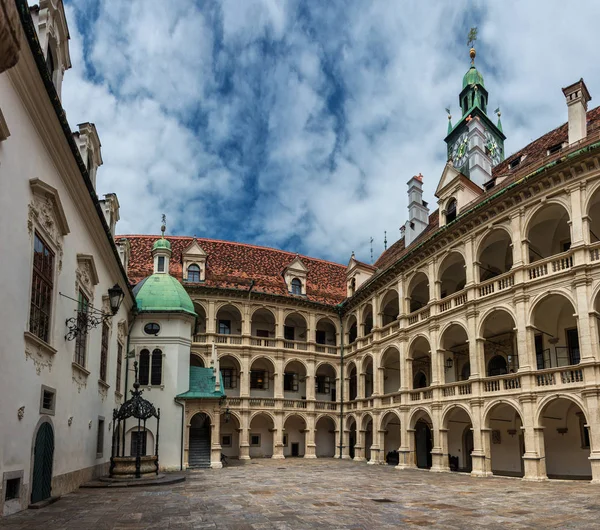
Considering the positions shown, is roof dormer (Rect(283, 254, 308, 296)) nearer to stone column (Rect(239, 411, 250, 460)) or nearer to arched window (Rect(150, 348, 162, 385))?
stone column (Rect(239, 411, 250, 460))

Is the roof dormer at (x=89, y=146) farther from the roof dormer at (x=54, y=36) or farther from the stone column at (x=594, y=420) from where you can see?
the stone column at (x=594, y=420)

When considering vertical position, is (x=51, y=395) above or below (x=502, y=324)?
below

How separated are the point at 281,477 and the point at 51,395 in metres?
12.5

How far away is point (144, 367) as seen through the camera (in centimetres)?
3089

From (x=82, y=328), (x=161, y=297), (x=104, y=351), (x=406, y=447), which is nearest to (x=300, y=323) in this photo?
(x=161, y=297)

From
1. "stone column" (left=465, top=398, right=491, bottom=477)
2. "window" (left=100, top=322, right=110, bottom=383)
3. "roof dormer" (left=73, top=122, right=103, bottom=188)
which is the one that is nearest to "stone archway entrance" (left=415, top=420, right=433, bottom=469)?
"stone column" (left=465, top=398, right=491, bottom=477)

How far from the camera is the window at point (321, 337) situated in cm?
4516

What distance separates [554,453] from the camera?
25.3 meters

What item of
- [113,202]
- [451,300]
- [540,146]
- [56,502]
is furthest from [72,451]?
[540,146]

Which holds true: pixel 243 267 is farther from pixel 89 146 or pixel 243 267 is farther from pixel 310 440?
pixel 89 146

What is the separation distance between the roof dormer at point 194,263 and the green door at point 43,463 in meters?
26.8

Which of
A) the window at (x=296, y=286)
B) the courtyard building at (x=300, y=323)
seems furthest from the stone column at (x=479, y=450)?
the window at (x=296, y=286)

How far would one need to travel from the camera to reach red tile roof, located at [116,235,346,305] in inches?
1652

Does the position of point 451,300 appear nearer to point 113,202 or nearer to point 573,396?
point 573,396
